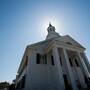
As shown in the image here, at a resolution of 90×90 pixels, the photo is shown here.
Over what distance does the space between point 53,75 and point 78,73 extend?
6085 mm

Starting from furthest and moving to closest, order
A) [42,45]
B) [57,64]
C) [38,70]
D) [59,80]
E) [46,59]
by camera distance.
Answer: [42,45] → [46,59] → [38,70] → [57,64] → [59,80]

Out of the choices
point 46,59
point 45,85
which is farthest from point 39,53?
point 45,85

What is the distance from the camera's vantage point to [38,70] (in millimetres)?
12625

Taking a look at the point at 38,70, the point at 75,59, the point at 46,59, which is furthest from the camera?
the point at 75,59

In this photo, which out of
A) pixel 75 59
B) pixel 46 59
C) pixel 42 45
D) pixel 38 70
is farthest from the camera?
pixel 75 59

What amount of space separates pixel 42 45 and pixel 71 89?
8612mm

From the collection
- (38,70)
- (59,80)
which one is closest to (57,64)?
(59,80)

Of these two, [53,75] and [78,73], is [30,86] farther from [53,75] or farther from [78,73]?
[78,73]

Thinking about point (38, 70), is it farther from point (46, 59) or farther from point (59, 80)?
point (59, 80)

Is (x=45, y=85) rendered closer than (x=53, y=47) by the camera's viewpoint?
Yes

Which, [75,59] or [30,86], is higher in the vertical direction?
[75,59]

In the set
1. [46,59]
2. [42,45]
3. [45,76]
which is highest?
[42,45]

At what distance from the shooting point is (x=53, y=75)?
43.1 feet

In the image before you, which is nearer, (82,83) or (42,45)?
(82,83)
